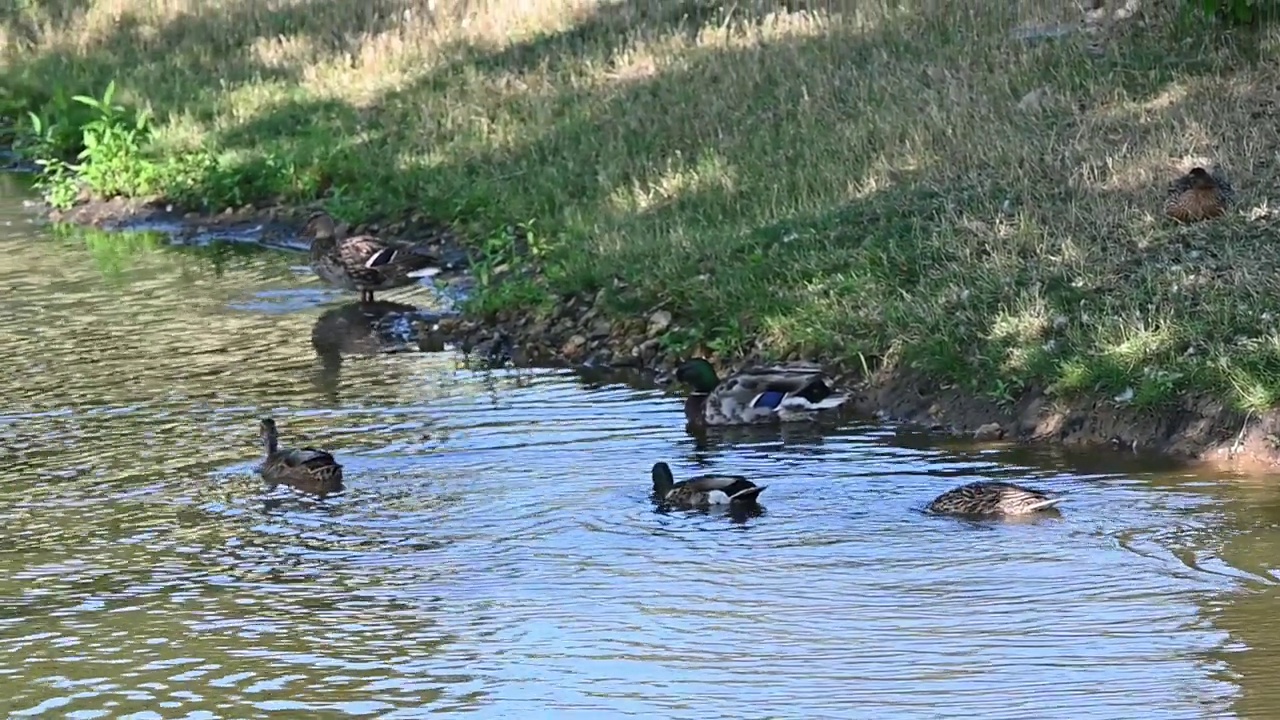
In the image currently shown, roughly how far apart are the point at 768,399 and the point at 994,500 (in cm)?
297

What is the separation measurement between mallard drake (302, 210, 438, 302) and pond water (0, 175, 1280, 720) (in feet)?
9.52

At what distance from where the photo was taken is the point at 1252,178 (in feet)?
48.6

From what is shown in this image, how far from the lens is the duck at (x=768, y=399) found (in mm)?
12570

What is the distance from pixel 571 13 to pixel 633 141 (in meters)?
6.17

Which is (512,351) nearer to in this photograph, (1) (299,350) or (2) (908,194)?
(1) (299,350)

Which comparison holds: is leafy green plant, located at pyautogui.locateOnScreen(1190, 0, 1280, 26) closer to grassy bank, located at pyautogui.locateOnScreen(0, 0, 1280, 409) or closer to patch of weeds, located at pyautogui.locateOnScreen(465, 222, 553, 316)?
grassy bank, located at pyautogui.locateOnScreen(0, 0, 1280, 409)

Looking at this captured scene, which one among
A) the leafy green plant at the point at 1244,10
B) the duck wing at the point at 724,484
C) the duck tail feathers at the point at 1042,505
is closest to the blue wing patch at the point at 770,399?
the duck wing at the point at 724,484

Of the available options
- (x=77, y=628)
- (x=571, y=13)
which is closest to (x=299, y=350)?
(x=77, y=628)

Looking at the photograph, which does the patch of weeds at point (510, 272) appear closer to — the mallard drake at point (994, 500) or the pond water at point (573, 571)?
the pond water at point (573, 571)

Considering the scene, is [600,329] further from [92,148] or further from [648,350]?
[92,148]

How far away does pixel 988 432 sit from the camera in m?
12.2

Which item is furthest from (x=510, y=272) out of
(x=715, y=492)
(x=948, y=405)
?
(x=715, y=492)

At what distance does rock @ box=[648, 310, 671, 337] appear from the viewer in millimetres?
Result: 14812

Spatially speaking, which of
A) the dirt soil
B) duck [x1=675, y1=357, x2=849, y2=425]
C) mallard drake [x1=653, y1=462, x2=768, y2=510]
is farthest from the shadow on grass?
mallard drake [x1=653, y1=462, x2=768, y2=510]
